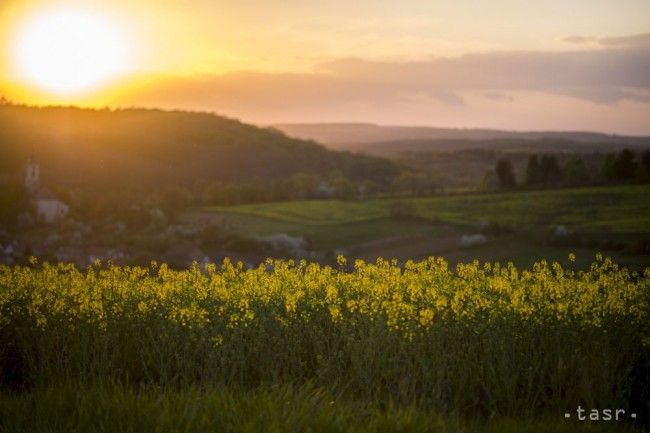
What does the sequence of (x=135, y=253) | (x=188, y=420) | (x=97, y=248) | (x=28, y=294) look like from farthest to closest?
(x=97, y=248)
(x=135, y=253)
(x=28, y=294)
(x=188, y=420)

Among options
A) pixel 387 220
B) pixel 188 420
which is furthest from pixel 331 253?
pixel 188 420

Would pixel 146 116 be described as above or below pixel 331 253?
above

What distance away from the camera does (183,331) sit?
968 centimetres

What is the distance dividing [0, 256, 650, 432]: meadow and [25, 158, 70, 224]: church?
13020 millimetres

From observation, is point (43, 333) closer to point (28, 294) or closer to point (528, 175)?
point (28, 294)

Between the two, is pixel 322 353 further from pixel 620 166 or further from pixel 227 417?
pixel 620 166

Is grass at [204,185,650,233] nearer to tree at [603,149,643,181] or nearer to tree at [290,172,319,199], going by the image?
tree at [603,149,643,181]

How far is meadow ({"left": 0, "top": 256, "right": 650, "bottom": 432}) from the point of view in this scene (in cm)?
741

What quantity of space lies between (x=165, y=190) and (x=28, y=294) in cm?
1872

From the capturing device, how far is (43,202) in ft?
80.2

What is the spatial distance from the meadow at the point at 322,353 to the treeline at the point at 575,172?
17.0m

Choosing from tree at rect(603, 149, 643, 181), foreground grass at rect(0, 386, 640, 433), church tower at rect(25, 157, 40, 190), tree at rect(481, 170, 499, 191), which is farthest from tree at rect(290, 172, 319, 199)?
foreground grass at rect(0, 386, 640, 433)

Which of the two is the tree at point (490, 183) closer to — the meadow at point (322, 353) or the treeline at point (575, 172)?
the treeline at point (575, 172)

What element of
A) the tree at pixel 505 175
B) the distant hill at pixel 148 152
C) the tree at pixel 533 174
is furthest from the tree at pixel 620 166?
the distant hill at pixel 148 152
